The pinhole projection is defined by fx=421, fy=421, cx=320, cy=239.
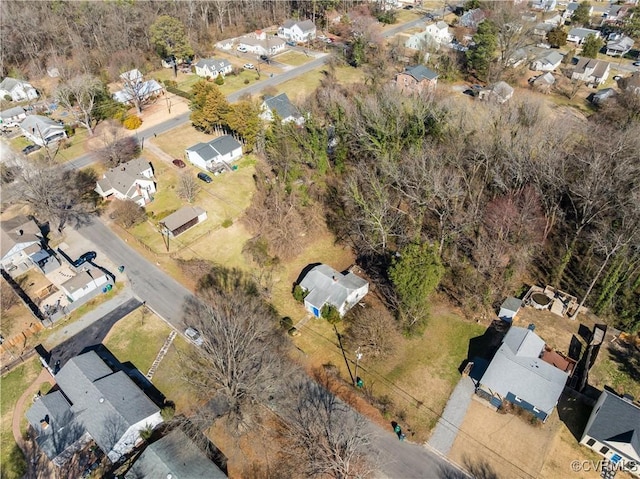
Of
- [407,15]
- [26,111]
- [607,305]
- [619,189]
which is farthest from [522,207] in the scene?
[407,15]

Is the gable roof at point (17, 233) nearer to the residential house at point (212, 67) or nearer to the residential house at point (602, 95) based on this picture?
the residential house at point (212, 67)

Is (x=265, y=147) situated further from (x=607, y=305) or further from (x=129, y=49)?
(x=129, y=49)

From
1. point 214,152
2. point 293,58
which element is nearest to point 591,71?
point 293,58

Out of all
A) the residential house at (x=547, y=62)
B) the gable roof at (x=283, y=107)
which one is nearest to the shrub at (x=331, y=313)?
the gable roof at (x=283, y=107)

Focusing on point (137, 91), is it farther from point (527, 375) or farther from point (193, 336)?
point (527, 375)

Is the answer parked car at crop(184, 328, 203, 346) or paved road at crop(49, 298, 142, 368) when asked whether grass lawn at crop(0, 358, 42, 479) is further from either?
parked car at crop(184, 328, 203, 346)

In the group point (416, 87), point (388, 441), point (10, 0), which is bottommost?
point (388, 441)
